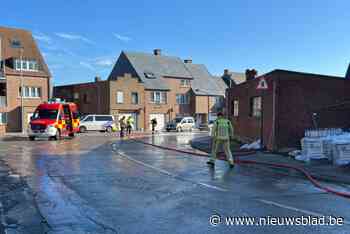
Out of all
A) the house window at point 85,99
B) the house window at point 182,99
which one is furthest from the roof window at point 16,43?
the house window at point 182,99

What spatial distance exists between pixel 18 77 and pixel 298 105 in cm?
3488

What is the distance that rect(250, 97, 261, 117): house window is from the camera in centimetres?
1789

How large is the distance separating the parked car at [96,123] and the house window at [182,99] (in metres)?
17.7

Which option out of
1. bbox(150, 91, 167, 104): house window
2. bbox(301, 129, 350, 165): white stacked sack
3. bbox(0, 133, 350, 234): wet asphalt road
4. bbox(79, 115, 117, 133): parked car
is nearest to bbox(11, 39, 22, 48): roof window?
bbox(79, 115, 117, 133): parked car

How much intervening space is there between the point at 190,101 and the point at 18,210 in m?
52.6

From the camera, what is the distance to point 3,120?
40.6 metres

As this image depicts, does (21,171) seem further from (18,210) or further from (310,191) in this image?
(310,191)

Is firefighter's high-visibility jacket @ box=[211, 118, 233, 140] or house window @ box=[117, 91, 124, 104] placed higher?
house window @ box=[117, 91, 124, 104]

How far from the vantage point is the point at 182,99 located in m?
58.0

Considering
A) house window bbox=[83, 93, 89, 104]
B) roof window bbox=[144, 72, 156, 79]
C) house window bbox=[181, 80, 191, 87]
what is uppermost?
roof window bbox=[144, 72, 156, 79]

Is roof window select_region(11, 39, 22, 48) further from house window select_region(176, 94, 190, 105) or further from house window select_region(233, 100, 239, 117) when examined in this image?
house window select_region(233, 100, 239, 117)

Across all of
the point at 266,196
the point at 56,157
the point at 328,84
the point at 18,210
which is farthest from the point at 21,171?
the point at 328,84

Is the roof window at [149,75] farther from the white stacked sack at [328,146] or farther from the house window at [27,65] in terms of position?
the white stacked sack at [328,146]

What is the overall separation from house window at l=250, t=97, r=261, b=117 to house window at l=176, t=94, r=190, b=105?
38.4m
